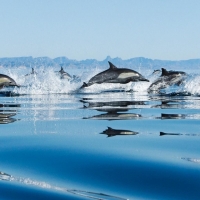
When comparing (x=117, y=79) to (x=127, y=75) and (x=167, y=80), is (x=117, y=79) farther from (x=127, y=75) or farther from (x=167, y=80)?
(x=167, y=80)

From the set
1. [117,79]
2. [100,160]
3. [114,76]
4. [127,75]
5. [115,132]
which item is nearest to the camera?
[100,160]

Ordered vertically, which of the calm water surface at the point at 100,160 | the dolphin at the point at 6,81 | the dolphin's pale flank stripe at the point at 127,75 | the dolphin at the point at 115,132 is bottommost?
the calm water surface at the point at 100,160

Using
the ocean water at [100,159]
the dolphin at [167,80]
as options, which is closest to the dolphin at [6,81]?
the dolphin at [167,80]

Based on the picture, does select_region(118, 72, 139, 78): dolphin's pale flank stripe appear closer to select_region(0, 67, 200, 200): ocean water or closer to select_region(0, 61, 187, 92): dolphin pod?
select_region(0, 61, 187, 92): dolphin pod

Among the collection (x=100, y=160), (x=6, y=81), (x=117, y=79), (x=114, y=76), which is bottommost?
(x=100, y=160)

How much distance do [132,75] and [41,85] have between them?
185 inches

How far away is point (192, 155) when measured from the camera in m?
5.51

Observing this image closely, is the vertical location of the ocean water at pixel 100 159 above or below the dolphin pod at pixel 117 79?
below

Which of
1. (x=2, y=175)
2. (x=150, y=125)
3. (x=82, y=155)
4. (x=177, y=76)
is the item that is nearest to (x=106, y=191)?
(x=2, y=175)

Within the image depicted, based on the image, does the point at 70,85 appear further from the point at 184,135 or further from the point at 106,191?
the point at 106,191

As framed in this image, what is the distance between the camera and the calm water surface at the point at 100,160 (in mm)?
4023

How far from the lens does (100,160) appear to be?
5316 millimetres

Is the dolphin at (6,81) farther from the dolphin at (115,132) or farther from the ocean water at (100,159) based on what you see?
the dolphin at (115,132)

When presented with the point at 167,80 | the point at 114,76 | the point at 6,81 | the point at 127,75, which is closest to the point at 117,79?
the point at 114,76
